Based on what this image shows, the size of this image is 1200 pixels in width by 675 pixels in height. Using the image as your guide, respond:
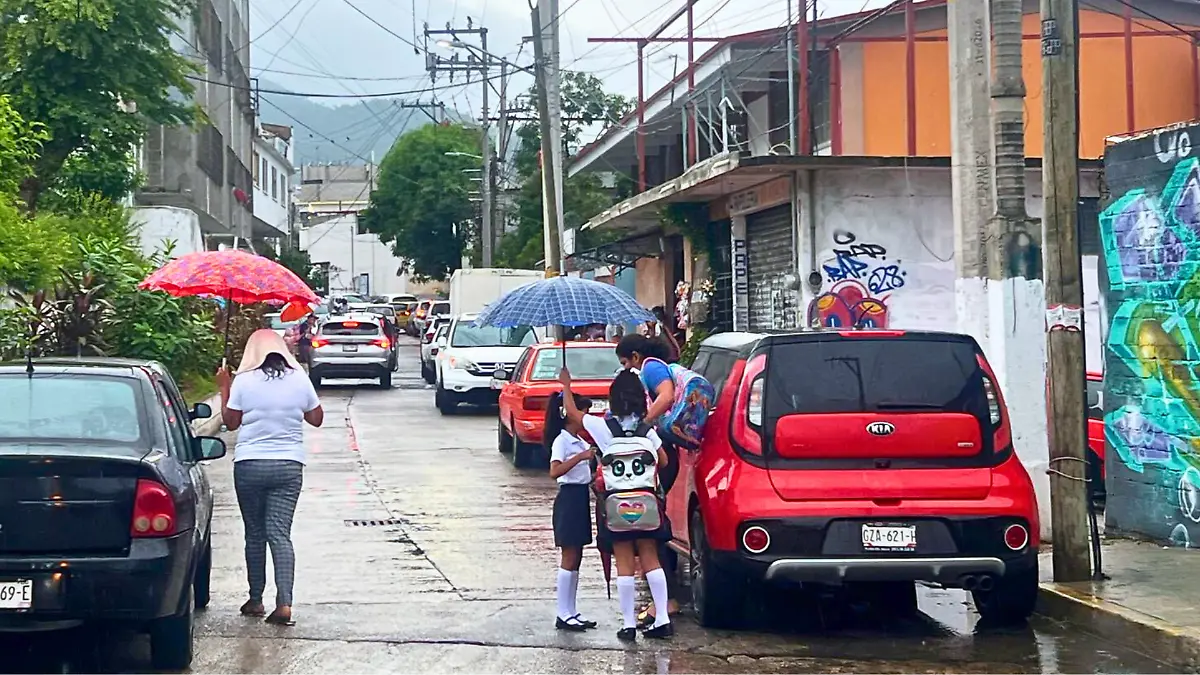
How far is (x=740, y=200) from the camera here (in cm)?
2370

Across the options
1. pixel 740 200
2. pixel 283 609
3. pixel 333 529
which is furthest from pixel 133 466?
pixel 740 200

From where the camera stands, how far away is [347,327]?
102 feet

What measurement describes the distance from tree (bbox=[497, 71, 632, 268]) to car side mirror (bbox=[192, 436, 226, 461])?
34.2m

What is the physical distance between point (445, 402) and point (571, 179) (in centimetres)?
2011

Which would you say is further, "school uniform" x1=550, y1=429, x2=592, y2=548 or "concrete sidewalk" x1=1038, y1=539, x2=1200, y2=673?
"school uniform" x1=550, y1=429, x2=592, y2=548

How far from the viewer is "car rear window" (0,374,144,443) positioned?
727cm

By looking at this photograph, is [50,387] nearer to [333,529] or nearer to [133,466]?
[133,466]

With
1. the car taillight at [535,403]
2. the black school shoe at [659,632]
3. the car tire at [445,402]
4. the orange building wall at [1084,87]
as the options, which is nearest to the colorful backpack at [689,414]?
the black school shoe at [659,632]

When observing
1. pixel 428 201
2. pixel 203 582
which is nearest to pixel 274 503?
pixel 203 582

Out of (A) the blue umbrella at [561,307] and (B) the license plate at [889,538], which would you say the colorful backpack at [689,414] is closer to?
(B) the license plate at [889,538]

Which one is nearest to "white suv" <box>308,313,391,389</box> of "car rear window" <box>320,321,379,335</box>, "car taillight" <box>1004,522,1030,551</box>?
"car rear window" <box>320,321,379,335</box>

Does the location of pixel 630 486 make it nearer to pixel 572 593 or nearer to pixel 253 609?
pixel 572 593

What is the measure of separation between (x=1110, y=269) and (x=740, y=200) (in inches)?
487

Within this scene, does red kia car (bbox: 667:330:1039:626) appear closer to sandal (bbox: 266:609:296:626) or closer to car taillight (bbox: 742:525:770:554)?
car taillight (bbox: 742:525:770:554)
